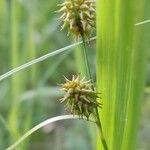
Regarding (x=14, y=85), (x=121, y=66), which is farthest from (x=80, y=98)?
(x=14, y=85)

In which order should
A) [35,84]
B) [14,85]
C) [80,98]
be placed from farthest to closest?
[35,84], [14,85], [80,98]

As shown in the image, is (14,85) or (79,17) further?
(14,85)

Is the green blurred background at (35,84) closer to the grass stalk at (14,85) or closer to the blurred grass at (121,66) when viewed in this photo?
the grass stalk at (14,85)

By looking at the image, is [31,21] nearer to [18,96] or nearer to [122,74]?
[18,96]

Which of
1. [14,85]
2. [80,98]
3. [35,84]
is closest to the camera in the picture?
[80,98]

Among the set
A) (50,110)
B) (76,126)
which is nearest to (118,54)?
(76,126)

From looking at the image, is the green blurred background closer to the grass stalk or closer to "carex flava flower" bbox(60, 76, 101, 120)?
the grass stalk

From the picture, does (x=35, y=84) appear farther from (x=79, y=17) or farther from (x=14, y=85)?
(x=79, y=17)
